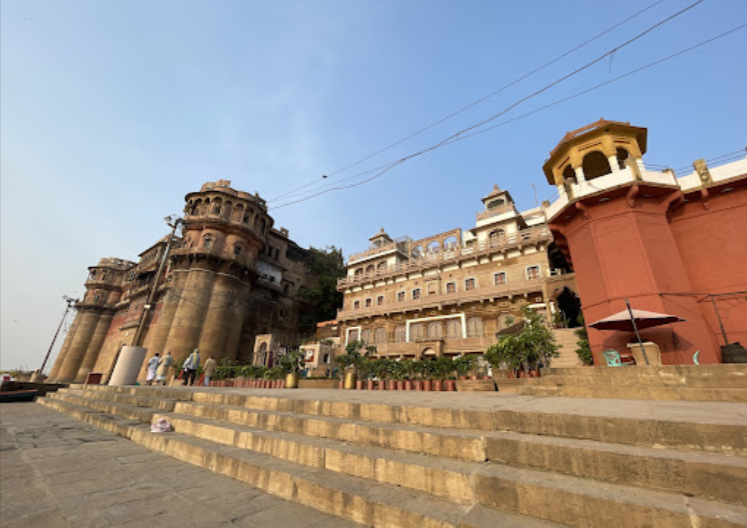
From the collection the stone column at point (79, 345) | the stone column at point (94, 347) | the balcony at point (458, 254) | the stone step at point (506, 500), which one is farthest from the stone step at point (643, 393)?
the stone column at point (79, 345)

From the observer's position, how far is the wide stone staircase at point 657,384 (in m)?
4.46

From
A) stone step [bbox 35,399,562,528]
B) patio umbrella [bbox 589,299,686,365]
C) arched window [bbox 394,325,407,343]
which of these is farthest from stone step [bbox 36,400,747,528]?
arched window [bbox 394,325,407,343]

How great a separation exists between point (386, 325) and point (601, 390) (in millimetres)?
20646

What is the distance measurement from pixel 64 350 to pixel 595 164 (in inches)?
2403

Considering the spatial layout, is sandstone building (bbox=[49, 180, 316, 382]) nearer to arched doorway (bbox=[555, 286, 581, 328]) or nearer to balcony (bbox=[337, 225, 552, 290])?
balcony (bbox=[337, 225, 552, 290])

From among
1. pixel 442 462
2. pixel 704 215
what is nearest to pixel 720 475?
pixel 442 462

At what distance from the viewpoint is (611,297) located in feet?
35.0

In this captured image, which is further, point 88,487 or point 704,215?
point 704,215

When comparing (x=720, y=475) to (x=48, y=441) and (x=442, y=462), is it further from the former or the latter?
(x=48, y=441)

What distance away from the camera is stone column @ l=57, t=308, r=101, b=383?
39531 mm

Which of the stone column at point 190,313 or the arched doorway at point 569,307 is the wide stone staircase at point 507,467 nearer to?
the arched doorway at point 569,307

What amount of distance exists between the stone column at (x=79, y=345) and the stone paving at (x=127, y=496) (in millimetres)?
49444

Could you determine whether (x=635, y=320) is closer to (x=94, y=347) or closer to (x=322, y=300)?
(x=322, y=300)

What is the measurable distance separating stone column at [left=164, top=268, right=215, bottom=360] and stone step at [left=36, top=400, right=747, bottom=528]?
26.5 m
